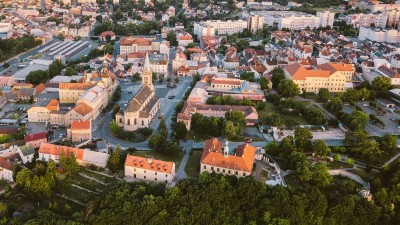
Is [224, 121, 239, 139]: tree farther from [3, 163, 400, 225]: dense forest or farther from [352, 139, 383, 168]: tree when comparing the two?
[352, 139, 383, 168]: tree

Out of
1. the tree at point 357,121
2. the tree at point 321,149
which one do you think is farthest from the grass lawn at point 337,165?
the tree at point 357,121

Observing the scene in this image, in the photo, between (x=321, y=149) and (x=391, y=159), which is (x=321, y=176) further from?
(x=391, y=159)

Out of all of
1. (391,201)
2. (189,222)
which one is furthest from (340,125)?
(189,222)

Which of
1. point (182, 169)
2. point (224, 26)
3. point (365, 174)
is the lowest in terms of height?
point (182, 169)

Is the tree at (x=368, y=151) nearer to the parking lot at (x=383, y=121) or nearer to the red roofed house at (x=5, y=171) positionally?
the parking lot at (x=383, y=121)

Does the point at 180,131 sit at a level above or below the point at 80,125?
below

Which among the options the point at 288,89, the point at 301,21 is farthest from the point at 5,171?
the point at 301,21

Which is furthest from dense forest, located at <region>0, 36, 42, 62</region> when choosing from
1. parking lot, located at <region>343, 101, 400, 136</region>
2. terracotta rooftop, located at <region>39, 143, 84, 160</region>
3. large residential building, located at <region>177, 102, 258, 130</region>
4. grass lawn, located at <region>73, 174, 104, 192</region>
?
parking lot, located at <region>343, 101, 400, 136</region>
